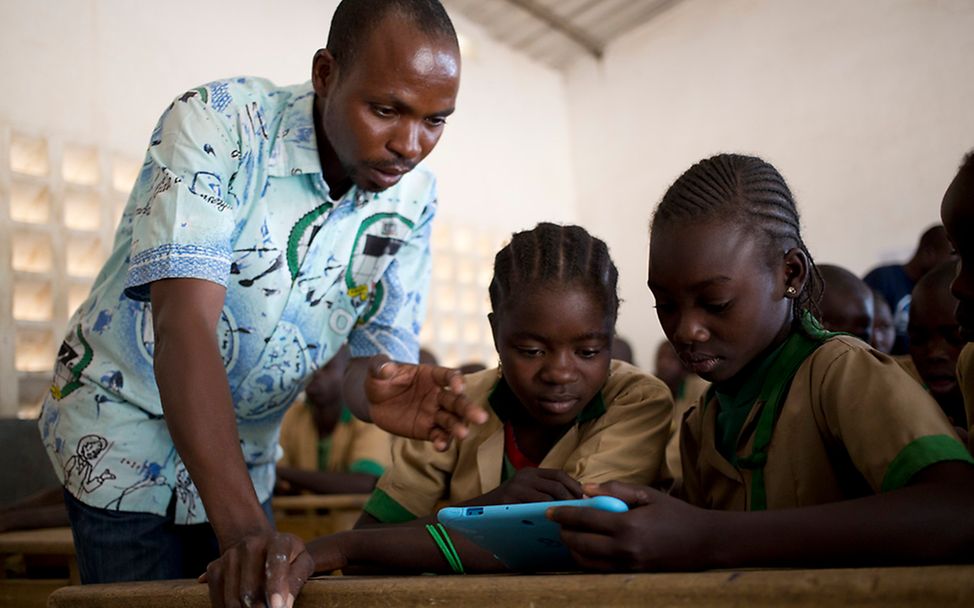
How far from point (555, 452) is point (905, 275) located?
2933 millimetres

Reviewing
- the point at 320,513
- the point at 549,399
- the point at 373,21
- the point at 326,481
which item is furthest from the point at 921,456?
the point at 326,481

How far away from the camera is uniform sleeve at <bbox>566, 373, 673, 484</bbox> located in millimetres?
1429

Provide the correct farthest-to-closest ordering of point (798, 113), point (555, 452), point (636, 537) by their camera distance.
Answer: point (798, 113) < point (555, 452) < point (636, 537)

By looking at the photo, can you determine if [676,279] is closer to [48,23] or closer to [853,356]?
[853,356]

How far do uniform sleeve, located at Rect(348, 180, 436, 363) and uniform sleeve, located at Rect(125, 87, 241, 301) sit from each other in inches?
18.2

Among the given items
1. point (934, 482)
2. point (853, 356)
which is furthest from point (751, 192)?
point (934, 482)

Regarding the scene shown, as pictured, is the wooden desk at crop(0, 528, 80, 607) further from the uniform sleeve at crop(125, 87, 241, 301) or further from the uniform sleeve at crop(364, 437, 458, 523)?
the uniform sleeve at crop(125, 87, 241, 301)

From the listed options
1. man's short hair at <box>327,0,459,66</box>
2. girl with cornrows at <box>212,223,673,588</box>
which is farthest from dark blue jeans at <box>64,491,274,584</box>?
man's short hair at <box>327,0,459,66</box>

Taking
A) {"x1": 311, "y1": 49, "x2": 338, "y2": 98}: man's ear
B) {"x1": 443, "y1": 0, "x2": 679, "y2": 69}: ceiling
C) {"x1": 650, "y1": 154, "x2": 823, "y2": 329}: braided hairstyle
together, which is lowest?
{"x1": 650, "y1": 154, "x2": 823, "y2": 329}: braided hairstyle

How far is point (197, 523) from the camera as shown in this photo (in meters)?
1.56

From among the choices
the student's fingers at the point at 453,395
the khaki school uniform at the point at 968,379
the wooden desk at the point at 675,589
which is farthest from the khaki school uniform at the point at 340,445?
the wooden desk at the point at 675,589

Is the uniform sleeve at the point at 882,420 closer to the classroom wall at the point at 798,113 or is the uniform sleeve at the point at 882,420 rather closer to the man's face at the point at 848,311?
the man's face at the point at 848,311

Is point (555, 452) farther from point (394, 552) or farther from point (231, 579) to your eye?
point (231, 579)

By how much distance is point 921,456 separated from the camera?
943 mm
